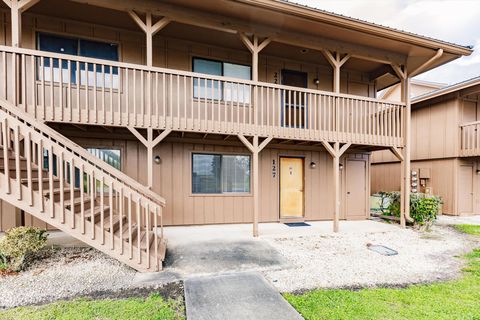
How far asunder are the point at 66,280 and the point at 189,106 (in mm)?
4650

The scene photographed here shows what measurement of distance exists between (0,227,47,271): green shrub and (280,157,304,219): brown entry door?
6.06 m

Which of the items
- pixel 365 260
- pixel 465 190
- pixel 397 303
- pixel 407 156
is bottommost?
pixel 365 260

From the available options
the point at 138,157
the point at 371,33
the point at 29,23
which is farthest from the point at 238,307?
the point at 29,23

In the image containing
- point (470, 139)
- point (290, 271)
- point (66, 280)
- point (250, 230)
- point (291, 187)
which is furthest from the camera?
point (470, 139)

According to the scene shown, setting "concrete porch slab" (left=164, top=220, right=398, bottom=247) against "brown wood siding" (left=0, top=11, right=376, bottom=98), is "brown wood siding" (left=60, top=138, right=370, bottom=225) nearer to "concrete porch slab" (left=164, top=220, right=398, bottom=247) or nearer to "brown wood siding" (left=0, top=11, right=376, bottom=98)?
"concrete porch slab" (left=164, top=220, right=398, bottom=247)

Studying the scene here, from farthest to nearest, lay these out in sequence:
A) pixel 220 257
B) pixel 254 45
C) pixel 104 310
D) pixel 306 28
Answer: pixel 306 28, pixel 254 45, pixel 220 257, pixel 104 310

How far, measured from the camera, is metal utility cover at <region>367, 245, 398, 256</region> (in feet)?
15.7

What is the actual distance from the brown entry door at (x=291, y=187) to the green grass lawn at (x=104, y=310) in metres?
5.20

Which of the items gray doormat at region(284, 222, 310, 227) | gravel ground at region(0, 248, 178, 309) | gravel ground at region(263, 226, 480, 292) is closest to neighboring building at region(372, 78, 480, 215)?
gravel ground at region(263, 226, 480, 292)

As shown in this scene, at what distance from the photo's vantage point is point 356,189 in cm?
821

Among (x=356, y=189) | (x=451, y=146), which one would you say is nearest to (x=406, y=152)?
(x=356, y=189)

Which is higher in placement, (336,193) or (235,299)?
(336,193)

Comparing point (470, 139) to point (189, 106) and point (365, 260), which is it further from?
point (189, 106)

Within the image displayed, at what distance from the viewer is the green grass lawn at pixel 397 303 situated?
2.67 meters
